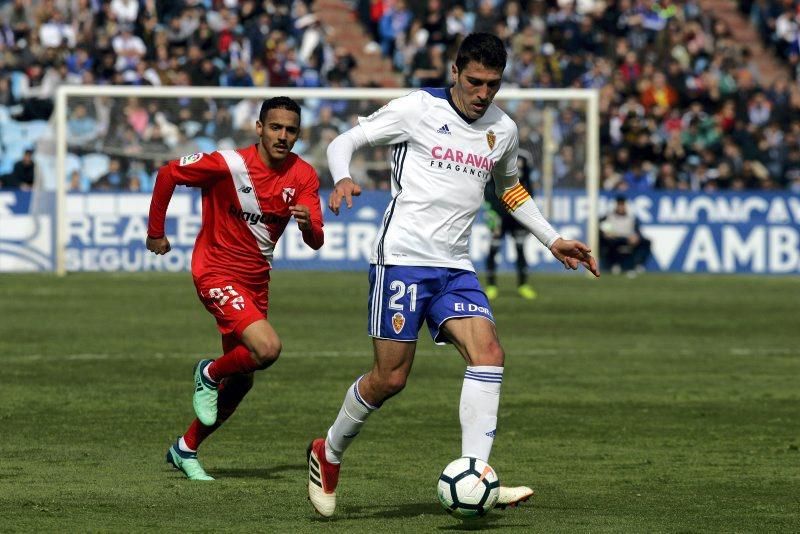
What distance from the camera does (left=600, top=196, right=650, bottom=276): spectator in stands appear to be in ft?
95.4

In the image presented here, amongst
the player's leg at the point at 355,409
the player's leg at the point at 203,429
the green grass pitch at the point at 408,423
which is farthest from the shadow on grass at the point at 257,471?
the player's leg at the point at 355,409

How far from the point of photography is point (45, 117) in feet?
96.3

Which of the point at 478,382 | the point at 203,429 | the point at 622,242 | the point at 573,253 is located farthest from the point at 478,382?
the point at 622,242

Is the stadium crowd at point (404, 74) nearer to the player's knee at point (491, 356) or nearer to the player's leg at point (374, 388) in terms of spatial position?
the player's leg at point (374, 388)

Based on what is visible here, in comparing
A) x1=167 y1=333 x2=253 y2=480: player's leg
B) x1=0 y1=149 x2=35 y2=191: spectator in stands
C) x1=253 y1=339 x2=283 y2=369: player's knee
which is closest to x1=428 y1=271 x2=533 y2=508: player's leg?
x1=253 y1=339 x2=283 y2=369: player's knee

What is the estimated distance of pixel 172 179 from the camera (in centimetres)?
884

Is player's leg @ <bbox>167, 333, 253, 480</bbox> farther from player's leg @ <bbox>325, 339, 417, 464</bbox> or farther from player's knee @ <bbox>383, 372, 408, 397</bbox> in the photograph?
player's knee @ <bbox>383, 372, 408, 397</bbox>

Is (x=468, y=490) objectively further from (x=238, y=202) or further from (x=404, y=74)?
(x=404, y=74)

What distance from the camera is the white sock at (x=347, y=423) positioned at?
7.79 metres

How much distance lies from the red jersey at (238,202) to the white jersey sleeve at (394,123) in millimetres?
A: 1145

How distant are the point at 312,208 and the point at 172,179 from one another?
2.73 ft

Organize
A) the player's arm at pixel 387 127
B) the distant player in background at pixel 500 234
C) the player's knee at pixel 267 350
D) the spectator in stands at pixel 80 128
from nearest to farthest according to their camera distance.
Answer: the player's arm at pixel 387 127, the player's knee at pixel 267 350, the distant player in background at pixel 500 234, the spectator in stands at pixel 80 128

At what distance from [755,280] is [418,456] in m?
19.8

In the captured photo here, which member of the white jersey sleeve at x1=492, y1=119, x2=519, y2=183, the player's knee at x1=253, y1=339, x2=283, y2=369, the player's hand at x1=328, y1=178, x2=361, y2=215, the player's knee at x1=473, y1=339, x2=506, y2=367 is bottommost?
the player's knee at x1=253, y1=339, x2=283, y2=369
